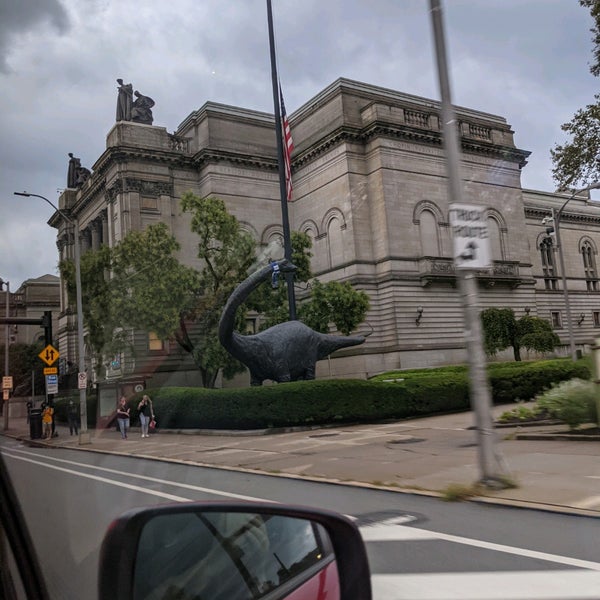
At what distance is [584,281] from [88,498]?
5167 centimetres

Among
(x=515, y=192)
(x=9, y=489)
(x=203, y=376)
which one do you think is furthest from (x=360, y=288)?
(x=9, y=489)

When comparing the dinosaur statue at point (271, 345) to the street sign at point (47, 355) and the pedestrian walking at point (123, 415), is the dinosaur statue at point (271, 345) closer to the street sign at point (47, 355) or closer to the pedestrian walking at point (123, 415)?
the pedestrian walking at point (123, 415)

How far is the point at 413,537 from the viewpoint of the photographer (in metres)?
5.97

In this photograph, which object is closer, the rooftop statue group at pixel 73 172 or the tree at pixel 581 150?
the rooftop statue group at pixel 73 172

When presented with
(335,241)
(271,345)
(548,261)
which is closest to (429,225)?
(335,241)

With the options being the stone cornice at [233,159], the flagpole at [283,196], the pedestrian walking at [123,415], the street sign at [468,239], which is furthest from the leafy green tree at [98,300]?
the stone cornice at [233,159]

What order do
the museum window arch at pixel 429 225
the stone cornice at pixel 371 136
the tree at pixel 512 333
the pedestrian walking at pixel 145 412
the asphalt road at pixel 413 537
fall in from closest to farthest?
the asphalt road at pixel 413 537, the pedestrian walking at pixel 145 412, the tree at pixel 512 333, the stone cornice at pixel 371 136, the museum window arch at pixel 429 225

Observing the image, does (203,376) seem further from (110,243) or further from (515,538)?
(515,538)

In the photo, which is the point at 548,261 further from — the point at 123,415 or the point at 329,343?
the point at 123,415

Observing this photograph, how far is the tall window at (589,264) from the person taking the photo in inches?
1943

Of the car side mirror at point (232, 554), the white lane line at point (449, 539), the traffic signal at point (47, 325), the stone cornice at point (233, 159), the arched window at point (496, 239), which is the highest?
the stone cornice at point (233, 159)

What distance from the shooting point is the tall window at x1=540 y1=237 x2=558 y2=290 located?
50.5m

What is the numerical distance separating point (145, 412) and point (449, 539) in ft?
53.0

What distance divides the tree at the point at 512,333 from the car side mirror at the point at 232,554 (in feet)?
123
